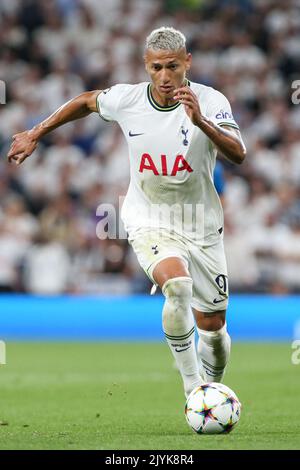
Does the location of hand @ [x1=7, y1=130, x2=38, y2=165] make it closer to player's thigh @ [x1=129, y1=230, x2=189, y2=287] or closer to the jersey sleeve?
player's thigh @ [x1=129, y1=230, x2=189, y2=287]

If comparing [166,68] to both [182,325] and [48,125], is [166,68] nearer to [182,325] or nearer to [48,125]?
[48,125]

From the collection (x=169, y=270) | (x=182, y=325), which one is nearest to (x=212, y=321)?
(x=182, y=325)

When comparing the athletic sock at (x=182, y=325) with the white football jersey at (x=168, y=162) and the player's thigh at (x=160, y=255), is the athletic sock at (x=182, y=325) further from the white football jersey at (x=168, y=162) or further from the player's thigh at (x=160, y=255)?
the white football jersey at (x=168, y=162)

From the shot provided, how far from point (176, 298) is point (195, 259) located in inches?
26.2

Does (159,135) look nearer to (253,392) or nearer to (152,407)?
(152,407)

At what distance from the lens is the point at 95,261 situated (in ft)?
50.3

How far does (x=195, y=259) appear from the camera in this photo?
7.35 metres

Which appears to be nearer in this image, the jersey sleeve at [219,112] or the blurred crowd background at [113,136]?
the jersey sleeve at [219,112]

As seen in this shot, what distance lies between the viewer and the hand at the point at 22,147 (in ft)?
23.5

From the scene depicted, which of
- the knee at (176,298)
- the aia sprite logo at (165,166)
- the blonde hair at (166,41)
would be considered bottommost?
the knee at (176,298)

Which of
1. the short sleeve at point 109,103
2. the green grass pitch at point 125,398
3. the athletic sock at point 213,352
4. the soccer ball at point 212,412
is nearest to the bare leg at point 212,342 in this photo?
the athletic sock at point 213,352

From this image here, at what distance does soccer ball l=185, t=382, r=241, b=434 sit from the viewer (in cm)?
656
